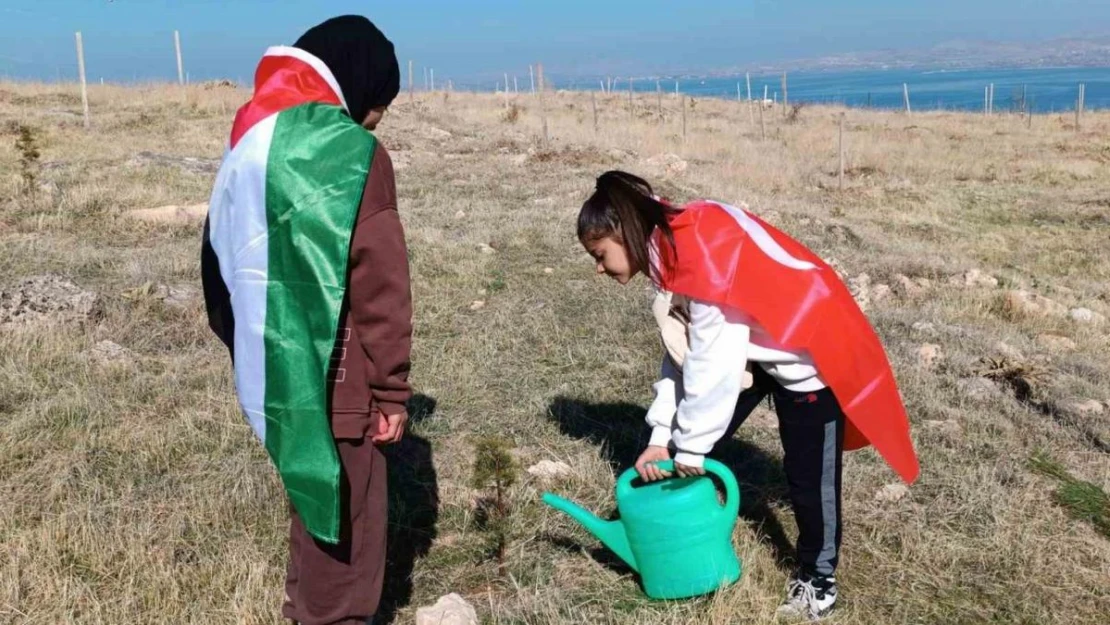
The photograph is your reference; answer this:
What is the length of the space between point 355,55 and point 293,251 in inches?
17.5

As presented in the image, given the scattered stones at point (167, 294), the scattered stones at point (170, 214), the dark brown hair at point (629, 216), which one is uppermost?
the dark brown hair at point (629, 216)

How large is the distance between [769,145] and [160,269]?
589 inches

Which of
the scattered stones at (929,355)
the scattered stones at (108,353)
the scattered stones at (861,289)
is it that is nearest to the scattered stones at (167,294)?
the scattered stones at (108,353)

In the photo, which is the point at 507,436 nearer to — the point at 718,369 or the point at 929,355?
the point at 718,369

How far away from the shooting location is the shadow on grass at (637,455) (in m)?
2.79

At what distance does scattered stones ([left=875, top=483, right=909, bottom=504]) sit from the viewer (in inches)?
120

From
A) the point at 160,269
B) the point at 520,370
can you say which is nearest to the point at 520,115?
the point at 160,269

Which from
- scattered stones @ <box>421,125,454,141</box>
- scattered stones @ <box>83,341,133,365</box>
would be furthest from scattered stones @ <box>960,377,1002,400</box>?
scattered stones @ <box>421,125,454,141</box>

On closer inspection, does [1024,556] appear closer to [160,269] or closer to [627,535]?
[627,535]

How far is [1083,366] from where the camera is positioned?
492 cm

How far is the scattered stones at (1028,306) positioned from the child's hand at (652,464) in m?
4.82

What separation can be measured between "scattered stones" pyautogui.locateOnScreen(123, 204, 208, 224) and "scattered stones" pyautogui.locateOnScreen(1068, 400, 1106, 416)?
640cm

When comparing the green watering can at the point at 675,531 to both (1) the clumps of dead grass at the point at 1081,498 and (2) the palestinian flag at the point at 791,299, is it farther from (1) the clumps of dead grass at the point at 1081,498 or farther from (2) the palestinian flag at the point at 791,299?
(1) the clumps of dead grass at the point at 1081,498

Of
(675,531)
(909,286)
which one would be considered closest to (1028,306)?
(909,286)
